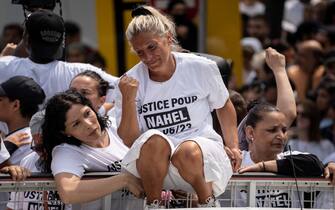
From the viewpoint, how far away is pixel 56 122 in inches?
→ 305

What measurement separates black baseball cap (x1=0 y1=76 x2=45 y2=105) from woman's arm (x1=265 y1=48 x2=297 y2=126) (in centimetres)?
161

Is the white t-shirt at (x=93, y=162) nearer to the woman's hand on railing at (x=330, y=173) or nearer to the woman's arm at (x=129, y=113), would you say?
the woman's arm at (x=129, y=113)

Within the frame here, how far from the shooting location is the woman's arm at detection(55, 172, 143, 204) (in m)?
7.29

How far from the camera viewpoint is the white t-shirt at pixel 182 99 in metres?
7.72

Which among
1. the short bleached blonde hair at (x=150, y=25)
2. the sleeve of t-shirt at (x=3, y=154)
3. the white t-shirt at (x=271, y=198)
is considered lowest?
the white t-shirt at (x=271, y=198)

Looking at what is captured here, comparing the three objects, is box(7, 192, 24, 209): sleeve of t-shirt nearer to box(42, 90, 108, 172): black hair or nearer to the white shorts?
box(42, 90, 108, 172): black hair

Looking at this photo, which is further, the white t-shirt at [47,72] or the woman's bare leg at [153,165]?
the white t-shirt at [47,72]

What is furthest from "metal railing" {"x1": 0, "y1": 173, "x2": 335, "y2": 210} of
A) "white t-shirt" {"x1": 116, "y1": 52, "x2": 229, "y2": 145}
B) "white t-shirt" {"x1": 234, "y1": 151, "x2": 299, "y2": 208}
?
"white t-shirt" {"x1": 116, "y1": 52, "x2": 229, "y2": 145}

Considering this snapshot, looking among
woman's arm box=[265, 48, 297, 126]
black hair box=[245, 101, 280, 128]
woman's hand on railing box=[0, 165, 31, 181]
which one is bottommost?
woman's hand on railing box=[0, 165, 31, 181]

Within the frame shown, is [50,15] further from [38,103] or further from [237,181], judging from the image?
[237,181]

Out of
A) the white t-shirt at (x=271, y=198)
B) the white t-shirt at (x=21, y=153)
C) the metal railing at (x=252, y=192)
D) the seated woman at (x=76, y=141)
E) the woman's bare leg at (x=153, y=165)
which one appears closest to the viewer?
the woman's bare leg at (x=153, y=165)

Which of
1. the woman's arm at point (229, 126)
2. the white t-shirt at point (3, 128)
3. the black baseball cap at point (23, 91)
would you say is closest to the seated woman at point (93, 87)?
the black baseball cap at point (23, 91)

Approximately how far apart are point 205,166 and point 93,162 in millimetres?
750

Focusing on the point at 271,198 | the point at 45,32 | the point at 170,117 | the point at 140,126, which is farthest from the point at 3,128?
the point at 271,198
